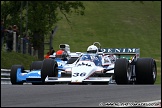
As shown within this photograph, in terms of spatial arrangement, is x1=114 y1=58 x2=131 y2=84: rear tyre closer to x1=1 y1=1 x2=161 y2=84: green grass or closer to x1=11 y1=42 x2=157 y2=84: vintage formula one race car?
x1=11 y1=42 x2=157 y2=84: vintage formula one race car

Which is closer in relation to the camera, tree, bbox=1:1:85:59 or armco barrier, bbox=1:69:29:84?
armco barrier, bbox=1:69:29:84

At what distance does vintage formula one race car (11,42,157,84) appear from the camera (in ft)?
50.4

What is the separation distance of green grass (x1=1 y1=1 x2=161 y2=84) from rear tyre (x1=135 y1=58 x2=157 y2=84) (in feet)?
105

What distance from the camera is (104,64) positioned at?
688 inches

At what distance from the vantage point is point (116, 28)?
65.2m

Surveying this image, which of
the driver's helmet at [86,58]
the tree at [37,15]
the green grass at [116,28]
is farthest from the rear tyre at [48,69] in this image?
the green grass at [116,28]

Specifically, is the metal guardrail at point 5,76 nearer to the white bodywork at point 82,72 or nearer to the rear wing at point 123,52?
the rear wing at point 123,52

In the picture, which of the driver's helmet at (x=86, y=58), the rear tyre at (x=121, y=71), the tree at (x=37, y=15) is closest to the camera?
the rear tyre at (x=121, y=71)

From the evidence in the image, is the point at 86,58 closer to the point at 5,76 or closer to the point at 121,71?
the point at 121,71

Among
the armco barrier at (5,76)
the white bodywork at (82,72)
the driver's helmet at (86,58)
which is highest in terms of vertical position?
the driver's helmet at (86,58)

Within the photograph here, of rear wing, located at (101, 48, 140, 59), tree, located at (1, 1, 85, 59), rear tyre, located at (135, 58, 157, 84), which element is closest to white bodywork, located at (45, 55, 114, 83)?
rear tyre, located at (135, 58, 157, 84)

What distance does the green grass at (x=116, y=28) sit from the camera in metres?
57.2

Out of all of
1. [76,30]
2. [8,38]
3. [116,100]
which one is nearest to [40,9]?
[8,38]

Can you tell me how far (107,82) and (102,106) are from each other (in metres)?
7.45
